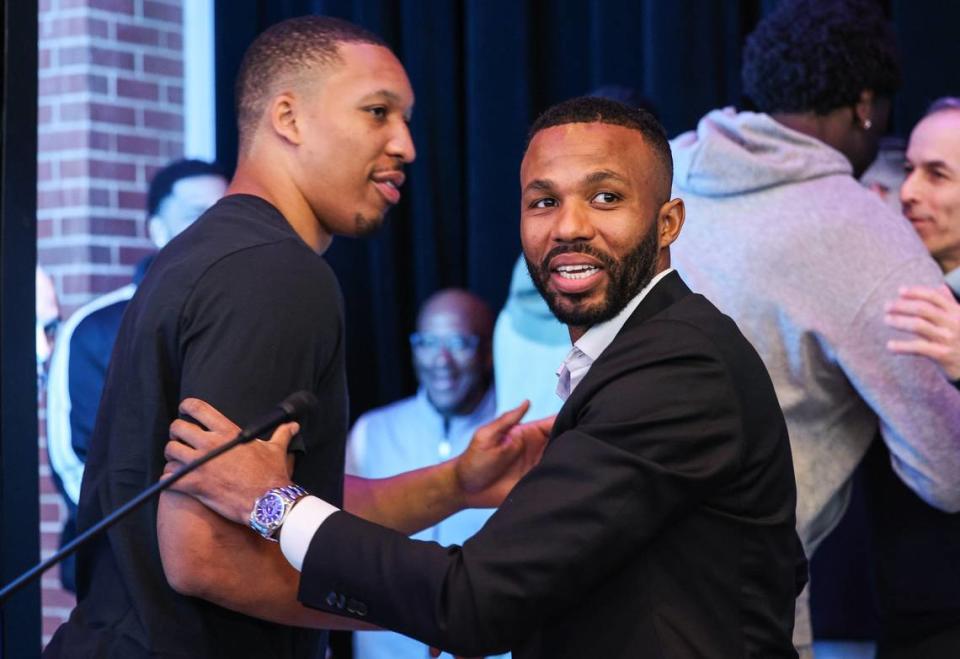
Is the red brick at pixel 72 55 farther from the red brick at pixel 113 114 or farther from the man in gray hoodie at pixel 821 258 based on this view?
the man in gray hoodie at pixel 821 258

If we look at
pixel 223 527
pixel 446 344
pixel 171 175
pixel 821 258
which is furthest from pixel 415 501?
pixel 171 175

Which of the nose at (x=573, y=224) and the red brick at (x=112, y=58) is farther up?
the red brick at (x=112, y=58)

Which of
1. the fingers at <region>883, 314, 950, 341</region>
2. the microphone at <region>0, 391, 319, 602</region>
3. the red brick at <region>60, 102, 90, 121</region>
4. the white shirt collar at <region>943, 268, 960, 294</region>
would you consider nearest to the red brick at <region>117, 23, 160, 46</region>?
the red brick at <region>60, 102, 90, 121</region>

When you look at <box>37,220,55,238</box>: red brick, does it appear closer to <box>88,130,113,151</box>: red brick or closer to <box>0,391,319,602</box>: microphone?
<box>88,130,113,151</box>: red brick

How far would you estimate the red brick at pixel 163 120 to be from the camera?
418 cm

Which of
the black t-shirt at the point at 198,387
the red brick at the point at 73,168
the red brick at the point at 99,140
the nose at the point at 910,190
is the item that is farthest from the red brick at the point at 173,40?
the black t-shirt at the point at 198,387

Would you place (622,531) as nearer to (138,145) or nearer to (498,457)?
(498,457)

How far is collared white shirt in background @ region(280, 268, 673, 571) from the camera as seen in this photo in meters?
1.57

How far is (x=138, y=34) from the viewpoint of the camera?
413 cm

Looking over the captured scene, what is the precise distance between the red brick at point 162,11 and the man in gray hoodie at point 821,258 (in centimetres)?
220

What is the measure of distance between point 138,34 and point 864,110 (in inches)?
94.0

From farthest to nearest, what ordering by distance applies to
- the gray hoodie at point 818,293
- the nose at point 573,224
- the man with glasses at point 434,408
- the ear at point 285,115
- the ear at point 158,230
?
the ear at point 158,230
the man with glasses at point 434,408
the gray hoodie at point 818,293
the ear at point 285,115
the nose at point 573,224

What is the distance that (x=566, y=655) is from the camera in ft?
5.05

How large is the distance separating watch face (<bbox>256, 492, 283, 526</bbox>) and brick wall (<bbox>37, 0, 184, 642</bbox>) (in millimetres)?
2376
